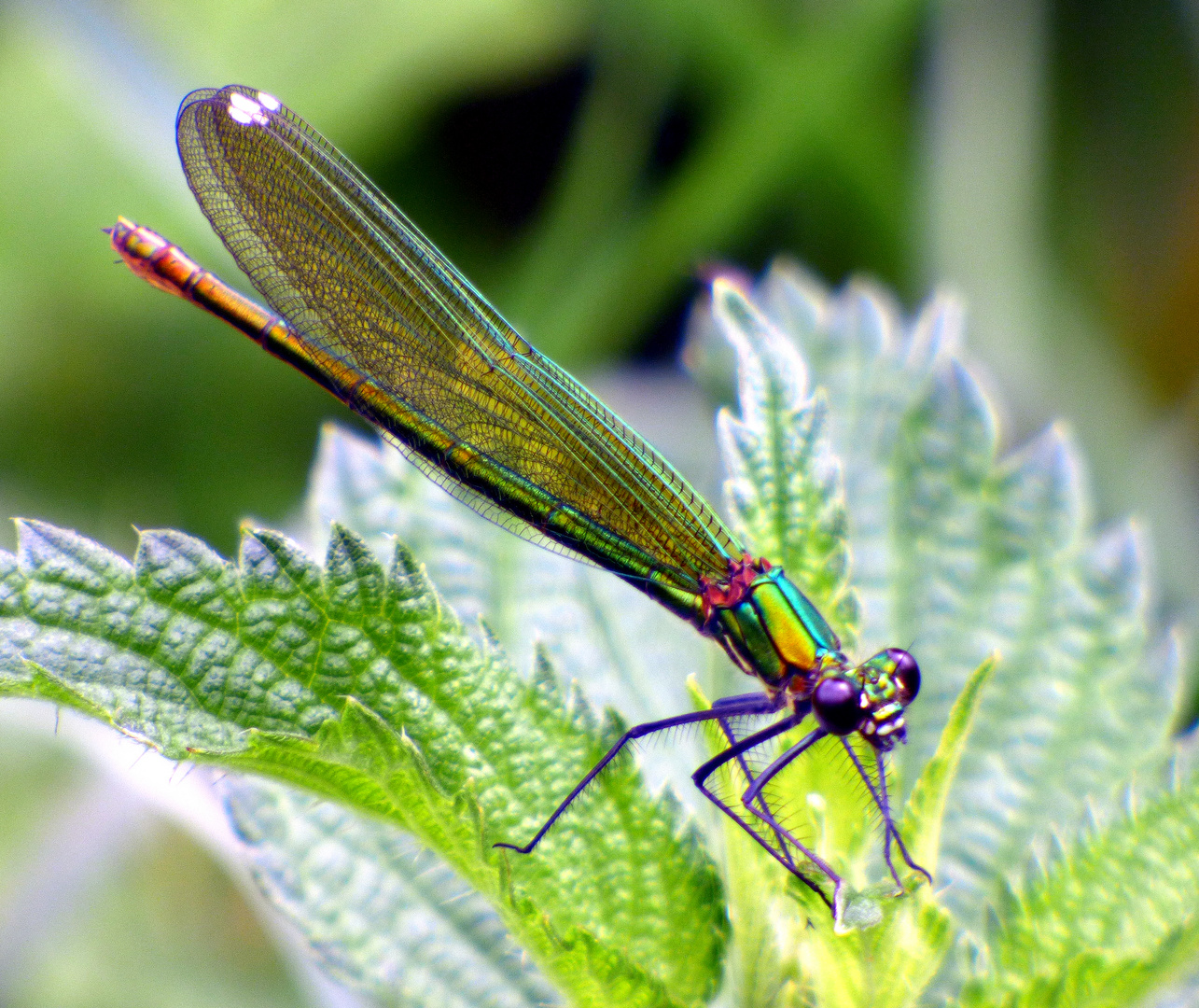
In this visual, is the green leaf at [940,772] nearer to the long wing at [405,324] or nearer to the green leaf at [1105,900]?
the green leaf at [1105,900]

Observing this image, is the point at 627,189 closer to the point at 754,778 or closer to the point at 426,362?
the point at 426,362

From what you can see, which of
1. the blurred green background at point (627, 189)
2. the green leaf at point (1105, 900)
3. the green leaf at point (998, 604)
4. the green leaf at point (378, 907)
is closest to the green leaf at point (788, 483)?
the green leaf at point (1105, 900)

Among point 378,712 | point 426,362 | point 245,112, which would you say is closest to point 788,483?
point 378,712

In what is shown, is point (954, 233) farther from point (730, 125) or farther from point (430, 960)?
point (430, 960)

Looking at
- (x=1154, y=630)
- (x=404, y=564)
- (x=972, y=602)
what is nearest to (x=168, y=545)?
(x=404, y=564)

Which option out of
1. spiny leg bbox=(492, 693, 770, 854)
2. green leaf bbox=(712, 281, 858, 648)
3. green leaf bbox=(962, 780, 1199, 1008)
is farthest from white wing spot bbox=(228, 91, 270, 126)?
green leaf bbox=(962, 780, 1199, 1008)

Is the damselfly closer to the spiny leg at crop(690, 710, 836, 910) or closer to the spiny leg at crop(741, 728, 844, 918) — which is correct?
the spiny leg at crop(690, 710, 836, 910)
